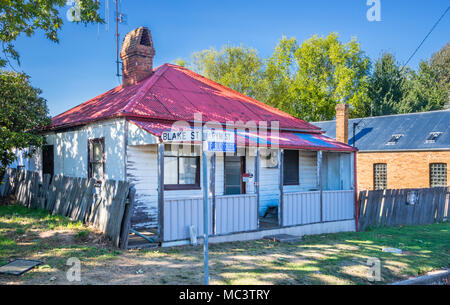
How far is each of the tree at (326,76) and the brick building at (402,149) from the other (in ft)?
55.8

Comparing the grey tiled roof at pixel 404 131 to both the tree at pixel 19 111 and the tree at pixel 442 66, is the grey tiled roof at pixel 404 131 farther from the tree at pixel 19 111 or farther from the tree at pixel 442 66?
the tree at pixel 442 66

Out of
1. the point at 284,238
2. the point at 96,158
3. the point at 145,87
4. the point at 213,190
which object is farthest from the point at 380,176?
the point at 96,158

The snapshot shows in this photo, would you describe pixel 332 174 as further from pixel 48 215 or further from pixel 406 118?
pixel 406 118

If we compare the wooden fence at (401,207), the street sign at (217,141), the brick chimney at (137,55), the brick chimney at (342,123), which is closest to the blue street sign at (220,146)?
the street sign at (217,141)

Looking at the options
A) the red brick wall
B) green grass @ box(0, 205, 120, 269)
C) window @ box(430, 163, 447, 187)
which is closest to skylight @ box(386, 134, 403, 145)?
the red brick wall

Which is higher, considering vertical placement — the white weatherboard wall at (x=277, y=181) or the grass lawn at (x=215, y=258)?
the white weatherboard wall at (x=277, y=181)

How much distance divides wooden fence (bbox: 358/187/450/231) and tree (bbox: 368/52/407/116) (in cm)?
2706

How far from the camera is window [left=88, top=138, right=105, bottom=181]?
11.4 m

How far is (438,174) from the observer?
76.6 feet

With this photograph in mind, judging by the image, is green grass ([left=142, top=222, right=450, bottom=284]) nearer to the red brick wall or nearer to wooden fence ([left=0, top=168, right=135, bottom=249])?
wooden fence ([left=0, top=168, right=135, bottom=249])

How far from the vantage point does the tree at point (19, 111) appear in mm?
12812

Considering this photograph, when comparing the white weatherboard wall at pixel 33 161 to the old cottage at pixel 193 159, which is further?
the white weatherboard wall at pixel 33 161
